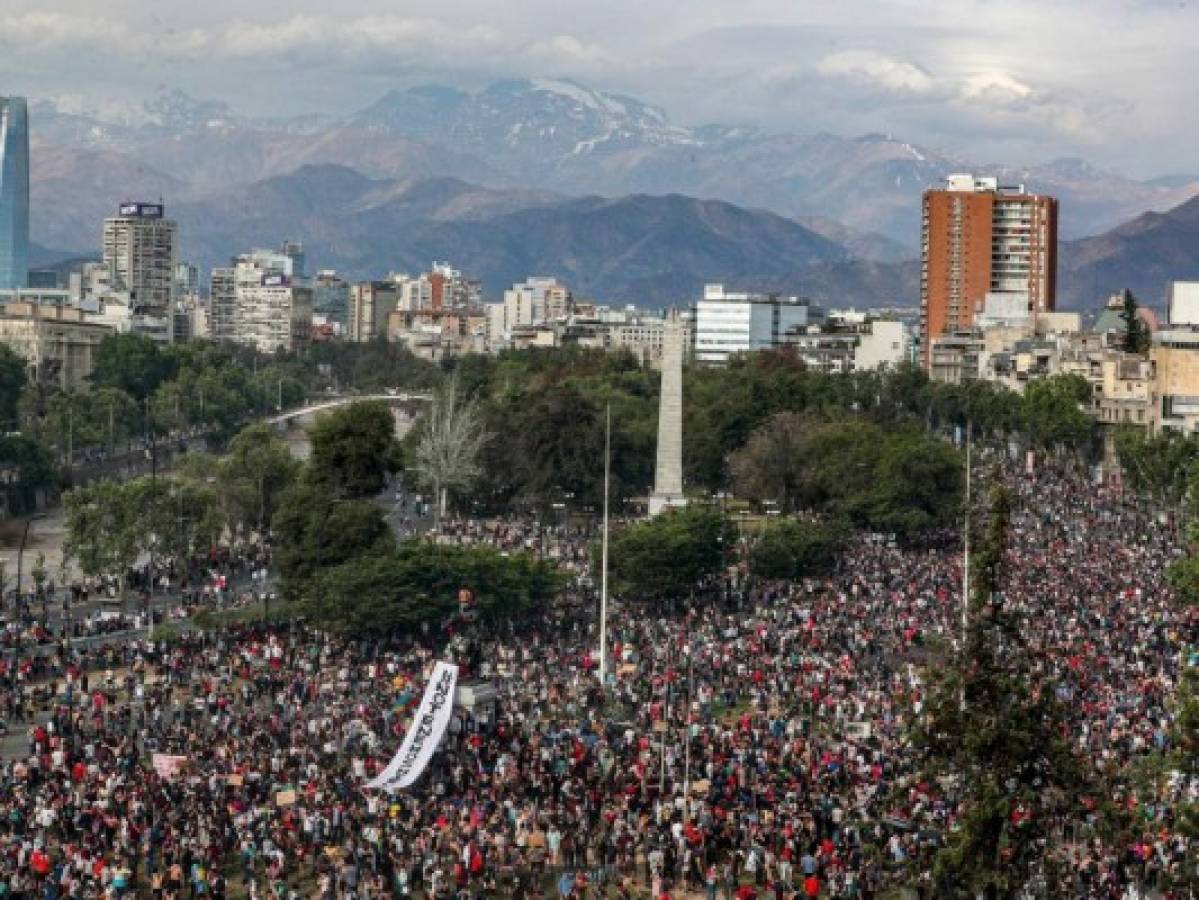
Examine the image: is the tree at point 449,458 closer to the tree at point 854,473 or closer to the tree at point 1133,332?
the tree at point 854,473

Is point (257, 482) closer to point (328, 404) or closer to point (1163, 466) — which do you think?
point (1163, 466)

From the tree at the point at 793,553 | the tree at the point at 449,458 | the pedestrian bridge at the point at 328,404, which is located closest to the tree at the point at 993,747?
the tree at the point at 793,553

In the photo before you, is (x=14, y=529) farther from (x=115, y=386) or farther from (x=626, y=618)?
(x=115, y=386)

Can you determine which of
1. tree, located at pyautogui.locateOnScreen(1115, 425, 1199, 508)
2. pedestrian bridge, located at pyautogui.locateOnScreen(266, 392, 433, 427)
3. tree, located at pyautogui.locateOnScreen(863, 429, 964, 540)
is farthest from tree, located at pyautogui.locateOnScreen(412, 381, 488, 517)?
pedestrian bridge, located at pyautogui.locateOnScreen(266, 392, 433, 427)

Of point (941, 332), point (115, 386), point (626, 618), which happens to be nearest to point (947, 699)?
point (626, 618)

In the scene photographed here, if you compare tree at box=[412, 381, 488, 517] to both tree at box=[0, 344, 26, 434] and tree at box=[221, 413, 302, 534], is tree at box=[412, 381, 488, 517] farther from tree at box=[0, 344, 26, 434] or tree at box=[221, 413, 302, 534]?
tree at box=[0, 344, 26, 434]

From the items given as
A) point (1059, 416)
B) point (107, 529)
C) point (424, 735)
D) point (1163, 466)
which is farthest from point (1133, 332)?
point (424, 735)
